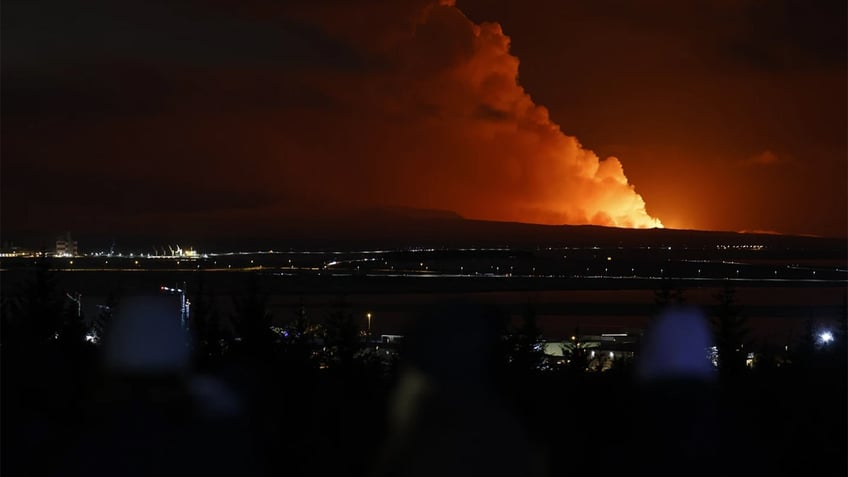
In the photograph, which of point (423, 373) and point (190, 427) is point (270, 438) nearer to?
point (190, 427)

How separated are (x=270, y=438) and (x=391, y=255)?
13391 centimetres

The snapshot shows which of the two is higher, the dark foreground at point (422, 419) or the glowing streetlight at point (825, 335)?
the glowing streetlight at point (825, 335)

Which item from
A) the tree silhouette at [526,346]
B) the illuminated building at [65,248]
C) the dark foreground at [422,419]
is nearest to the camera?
the dark foreground at [422,419]

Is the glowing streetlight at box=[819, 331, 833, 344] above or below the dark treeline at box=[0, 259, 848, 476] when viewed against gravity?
above

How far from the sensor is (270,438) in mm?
11492

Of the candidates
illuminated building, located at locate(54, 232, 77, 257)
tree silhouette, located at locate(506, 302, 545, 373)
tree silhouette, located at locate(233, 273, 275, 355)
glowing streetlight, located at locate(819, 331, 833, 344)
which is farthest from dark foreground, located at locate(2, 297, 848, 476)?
illuminated building, located at locate(54, 232, 77, 257)

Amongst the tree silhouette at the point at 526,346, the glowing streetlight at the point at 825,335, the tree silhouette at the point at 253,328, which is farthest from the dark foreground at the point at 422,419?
the glowing streetlight at the point at 825,335

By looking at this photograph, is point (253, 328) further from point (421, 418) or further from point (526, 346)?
point (421, 418)

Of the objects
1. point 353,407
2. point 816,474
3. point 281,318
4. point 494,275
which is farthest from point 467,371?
point 494,275

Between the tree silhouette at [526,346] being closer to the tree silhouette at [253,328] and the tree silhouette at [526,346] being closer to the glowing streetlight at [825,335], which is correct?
the tree silhouette at [253,328]

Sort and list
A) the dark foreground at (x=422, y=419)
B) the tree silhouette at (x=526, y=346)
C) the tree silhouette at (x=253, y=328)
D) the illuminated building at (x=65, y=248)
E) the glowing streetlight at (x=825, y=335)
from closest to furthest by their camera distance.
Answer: the dark foreground at (x=422, y=419)
the tree silhouette at (x=253, y=328)
the tree silhouette at (x=526, y=346)
the glowing streetlight at (x=825, y=335)
the illuminated building at (x=65, y=248)

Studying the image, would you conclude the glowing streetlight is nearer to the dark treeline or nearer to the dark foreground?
the dark treeline

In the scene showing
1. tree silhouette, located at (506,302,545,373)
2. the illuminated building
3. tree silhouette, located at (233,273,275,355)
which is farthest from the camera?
the illuminated building

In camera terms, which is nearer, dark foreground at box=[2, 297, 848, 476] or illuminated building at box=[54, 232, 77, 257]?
dark foreground at box=[2, 297, 848, 476]
